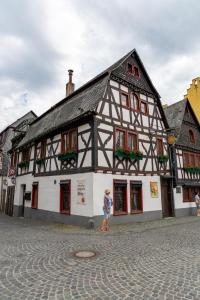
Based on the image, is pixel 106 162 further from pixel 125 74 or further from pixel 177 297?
pixel 177 297

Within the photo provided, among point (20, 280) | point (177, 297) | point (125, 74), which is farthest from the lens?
point (125, 74)

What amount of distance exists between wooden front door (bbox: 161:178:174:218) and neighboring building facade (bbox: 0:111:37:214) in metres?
13.8

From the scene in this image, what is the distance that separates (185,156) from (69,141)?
35.9 ft

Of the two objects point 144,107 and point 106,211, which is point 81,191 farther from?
point 144,107

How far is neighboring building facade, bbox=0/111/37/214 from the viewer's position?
75.1ft

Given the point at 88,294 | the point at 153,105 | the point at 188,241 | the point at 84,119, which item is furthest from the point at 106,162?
the point at 88,294

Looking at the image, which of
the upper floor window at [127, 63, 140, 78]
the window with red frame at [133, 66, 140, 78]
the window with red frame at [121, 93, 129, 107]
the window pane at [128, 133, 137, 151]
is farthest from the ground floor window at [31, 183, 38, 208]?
the window with red frame at [133, 66, 140, 78]

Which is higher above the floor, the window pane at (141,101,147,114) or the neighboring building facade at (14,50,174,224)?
the window pane at (141,101,147,114)

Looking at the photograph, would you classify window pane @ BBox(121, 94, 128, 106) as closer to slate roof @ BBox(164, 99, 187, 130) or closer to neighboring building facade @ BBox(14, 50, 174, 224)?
neighboring building facade @ BBox(14, 50, 174, 224)

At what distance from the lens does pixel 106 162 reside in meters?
12.5

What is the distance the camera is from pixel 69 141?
14.1 m

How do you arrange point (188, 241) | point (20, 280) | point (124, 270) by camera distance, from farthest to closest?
1. point (188, 241)
2. point (124, 270)
3. point (20, 280)

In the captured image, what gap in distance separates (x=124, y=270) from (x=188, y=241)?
4.17 m

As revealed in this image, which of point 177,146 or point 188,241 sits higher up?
point 177,146
